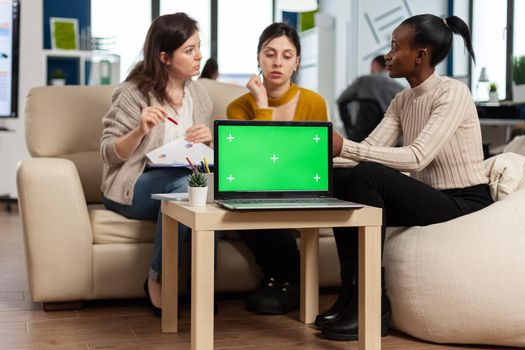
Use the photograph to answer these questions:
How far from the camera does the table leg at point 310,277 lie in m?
2.47

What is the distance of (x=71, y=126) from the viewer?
9.94ft

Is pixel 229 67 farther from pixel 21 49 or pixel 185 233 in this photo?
pixel 185 233

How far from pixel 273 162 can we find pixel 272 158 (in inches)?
0.4

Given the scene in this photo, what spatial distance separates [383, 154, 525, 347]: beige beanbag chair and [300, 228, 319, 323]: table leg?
300 mm

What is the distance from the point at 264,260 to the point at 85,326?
652mm

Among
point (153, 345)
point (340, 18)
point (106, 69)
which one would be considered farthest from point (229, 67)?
point (153, 345)

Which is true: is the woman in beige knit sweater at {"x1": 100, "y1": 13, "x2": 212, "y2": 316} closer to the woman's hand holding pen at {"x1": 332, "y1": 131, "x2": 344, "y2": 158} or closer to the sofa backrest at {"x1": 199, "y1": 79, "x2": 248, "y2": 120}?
the sofa backrest at {"x1": 199, "y1": 79, "x2": 248, "y2": 120}

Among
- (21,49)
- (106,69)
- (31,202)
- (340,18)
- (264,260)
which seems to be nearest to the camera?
(31,202)

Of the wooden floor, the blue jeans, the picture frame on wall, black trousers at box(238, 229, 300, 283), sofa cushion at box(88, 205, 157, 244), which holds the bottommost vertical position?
the wooden floor

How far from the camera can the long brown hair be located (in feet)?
8.89

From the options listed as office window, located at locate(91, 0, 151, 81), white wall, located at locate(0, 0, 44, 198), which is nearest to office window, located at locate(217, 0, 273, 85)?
office window, located at locate(91, 0, 151, 81)

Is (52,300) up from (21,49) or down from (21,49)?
down

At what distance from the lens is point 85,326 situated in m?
2.39

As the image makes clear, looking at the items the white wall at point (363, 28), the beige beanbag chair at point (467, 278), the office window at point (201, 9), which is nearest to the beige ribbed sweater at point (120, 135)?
the beige beanbag chair at point (467, 278)
